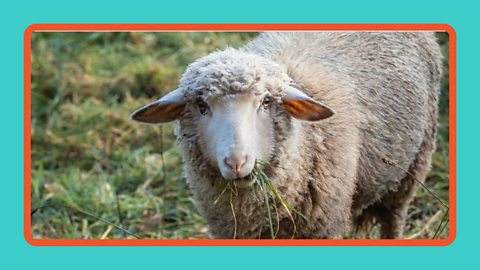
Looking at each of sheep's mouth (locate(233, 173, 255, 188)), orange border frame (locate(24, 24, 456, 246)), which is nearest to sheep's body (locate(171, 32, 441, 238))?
sheep's mouth (locate(233, 173, 255, 188))

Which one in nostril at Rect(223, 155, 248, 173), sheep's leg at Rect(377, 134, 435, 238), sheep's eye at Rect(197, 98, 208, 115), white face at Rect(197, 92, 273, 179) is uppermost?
sheep's eye at Rect(197, 98, 208, 115)

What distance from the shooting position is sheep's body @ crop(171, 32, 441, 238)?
14.4 feet

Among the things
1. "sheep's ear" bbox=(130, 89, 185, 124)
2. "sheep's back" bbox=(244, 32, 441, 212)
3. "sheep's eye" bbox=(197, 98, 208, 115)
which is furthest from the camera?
"sheep's back" bbox=(244, 32, 441, 212)

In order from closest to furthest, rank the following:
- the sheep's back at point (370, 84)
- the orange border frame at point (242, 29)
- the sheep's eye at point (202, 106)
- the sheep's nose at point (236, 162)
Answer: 1. the sheep's nose at point (236, 162)
2. the orange border frame at point (242, 29)
3. the sheep's eye at point (202, 106)
4. the sheep's back at point (370, 84)

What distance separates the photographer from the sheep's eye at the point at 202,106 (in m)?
4.17

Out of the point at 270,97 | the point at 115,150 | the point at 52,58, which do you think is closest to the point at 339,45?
the point at 270,97

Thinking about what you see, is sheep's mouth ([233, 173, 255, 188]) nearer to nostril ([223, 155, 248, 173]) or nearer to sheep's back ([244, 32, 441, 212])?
nostril ([223, 155, 248, 173])

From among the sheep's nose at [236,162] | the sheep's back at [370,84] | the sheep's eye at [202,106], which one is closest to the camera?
the sheep's nose at [236,162]

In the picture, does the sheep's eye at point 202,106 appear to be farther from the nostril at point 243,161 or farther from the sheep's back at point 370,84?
the sheep's back at point 370,84

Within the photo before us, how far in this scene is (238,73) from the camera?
4137mm

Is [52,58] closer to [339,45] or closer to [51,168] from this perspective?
[51,168]

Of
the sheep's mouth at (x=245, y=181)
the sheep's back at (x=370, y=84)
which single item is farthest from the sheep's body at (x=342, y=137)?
the sheep's mouth at (x=245, y=181)

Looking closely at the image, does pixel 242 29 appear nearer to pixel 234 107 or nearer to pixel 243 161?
pixel 234 107

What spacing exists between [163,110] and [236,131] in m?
0.54
